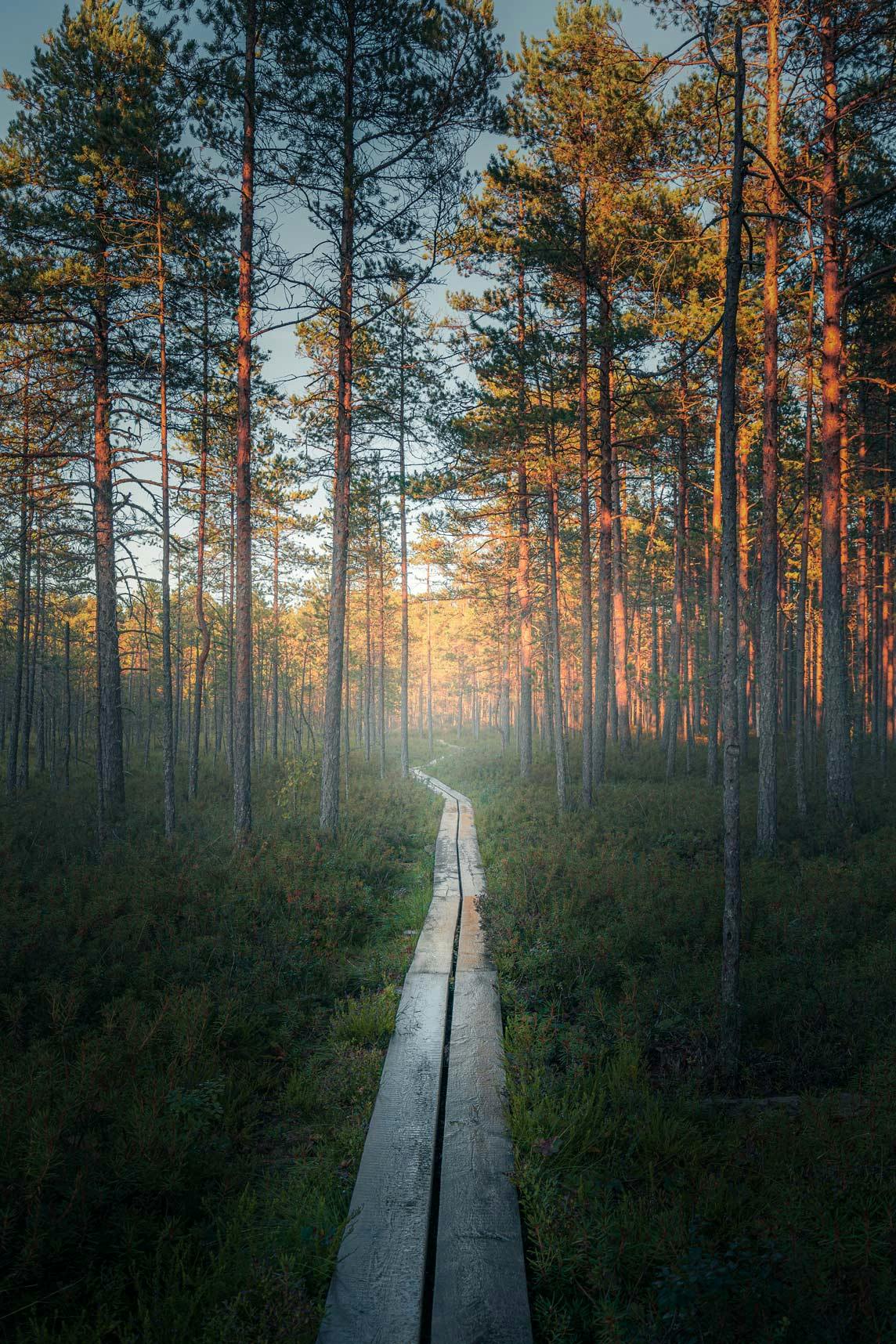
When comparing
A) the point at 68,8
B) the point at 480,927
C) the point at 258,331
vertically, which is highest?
the point at 68,8

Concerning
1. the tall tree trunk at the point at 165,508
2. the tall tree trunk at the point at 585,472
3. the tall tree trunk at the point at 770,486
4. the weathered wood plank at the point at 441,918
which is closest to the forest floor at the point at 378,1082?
the weathered wood plank at the point at 441,918

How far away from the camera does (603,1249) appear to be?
3.31m

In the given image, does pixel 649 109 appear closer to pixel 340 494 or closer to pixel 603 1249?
pixel 340 494

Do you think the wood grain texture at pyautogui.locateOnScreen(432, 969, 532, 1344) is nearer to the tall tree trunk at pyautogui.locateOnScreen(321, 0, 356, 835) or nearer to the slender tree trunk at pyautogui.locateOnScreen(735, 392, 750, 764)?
the tall tree trunk at pyautogui.locateOnScreen(321, 0, 356, 835)

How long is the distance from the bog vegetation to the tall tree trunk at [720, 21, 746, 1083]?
0.13ft

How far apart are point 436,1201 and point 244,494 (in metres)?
11.0

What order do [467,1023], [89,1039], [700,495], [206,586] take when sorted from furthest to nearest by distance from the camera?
[206,586] → [700,495] → [467,1023] → [89,1039]

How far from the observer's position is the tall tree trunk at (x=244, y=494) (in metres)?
11.2

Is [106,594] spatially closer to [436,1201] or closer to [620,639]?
[436,1201]

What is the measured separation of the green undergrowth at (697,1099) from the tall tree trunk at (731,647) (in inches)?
16.8

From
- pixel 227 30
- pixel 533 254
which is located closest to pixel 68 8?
pixel 227 30

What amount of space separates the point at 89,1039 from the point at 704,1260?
15.9ft

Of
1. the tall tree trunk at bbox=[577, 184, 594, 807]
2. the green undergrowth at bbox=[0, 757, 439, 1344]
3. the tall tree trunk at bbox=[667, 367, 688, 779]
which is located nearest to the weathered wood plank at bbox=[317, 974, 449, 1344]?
the green undergrowth at bbox=[0, 757, 439, 1344]

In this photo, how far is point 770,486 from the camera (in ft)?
36.4
